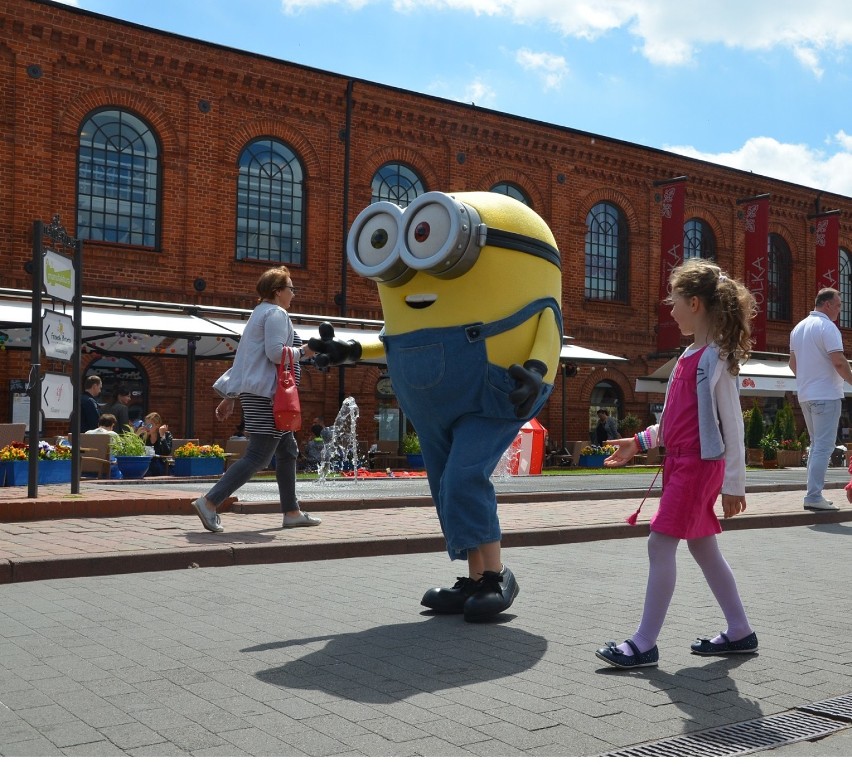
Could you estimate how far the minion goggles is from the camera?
15.8 feet

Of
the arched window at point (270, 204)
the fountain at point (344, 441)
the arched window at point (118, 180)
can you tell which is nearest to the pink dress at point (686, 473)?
the fountain at point (344, 441)

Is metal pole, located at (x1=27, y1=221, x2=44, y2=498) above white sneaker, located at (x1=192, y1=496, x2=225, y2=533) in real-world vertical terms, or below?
above

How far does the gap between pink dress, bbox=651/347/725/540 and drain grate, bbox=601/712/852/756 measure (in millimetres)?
858

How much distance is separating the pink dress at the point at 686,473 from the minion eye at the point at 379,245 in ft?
4.94

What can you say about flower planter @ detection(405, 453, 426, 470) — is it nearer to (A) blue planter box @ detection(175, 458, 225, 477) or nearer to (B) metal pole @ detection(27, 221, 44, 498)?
(A) blue planter box @ detection(175, 458, 225, 477)

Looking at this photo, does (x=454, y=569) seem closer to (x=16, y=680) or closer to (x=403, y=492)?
(x=16, y=680)

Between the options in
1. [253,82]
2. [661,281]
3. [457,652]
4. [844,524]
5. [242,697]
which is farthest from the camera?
[661,281]

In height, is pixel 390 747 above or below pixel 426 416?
below

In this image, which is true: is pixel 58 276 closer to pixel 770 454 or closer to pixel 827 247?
pixel 770 454

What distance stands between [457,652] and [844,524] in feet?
22.2

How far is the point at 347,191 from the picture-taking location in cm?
2434

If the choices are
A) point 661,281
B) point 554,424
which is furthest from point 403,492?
point 661,281

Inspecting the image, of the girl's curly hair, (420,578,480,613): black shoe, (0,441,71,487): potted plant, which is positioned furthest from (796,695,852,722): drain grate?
(0,441,71,487): potted plant

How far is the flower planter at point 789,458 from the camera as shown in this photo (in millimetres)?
23641
